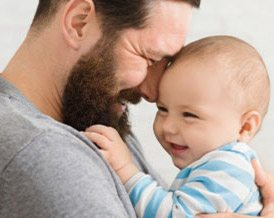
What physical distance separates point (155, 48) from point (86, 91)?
21 cm

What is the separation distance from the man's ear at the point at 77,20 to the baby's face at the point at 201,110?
0.26m

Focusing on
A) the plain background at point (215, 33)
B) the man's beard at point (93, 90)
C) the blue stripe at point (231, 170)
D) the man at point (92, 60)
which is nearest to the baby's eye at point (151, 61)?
the man at point (92, 60)

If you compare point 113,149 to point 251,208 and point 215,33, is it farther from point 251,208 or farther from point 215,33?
point 215,33

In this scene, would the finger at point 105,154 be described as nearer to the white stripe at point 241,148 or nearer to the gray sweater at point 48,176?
the gray sweater at point 48,176

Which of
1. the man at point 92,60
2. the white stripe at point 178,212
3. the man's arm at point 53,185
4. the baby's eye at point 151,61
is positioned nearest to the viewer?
the man's arm at point 53,185

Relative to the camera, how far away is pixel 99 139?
132cm

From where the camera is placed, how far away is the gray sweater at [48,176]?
105 centimetres

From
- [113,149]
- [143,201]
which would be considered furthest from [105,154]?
[143,201]

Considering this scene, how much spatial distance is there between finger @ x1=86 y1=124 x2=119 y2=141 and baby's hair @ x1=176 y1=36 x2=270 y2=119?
11.0 inches

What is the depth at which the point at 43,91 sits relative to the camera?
140cm

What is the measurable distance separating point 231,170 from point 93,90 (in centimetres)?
40

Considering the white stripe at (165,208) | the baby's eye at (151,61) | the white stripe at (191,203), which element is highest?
the baby's eye at (151,61)

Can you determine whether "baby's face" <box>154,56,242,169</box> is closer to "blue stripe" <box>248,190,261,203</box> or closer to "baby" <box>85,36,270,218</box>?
"baby" <box>85,36,270,218</box>

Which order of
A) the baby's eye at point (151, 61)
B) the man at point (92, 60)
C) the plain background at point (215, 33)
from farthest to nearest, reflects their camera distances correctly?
the plain background at point (215, 33)
the baby's eye at point (151, 61)
the man at point (92, 60)
